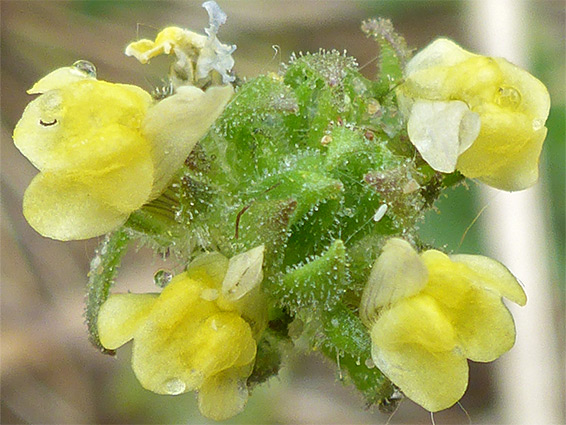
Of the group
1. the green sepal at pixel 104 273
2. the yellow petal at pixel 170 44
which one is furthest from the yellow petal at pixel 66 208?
the yellow petal at pixel 170 44

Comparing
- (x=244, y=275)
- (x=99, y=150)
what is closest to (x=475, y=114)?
(x=244, y=275)

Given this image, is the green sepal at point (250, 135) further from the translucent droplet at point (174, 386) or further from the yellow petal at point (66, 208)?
the translucent droplet at point (174, 386)

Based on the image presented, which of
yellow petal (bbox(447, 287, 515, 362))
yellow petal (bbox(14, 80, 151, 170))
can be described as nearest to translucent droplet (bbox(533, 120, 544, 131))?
yellow petal (bbox(447, 287, 515, 362))

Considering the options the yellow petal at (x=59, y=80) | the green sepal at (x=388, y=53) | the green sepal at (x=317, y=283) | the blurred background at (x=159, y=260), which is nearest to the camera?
the green sepal at (x=317, y=283)

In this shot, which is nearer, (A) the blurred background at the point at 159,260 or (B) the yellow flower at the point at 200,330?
(B) the yellow flower at the point at 200,330

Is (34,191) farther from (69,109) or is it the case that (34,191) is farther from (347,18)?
(347,18)

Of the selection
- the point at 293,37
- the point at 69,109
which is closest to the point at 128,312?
the point at 69,109

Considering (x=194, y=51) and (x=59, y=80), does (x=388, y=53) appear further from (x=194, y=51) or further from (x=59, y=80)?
(x=59, y=80)
